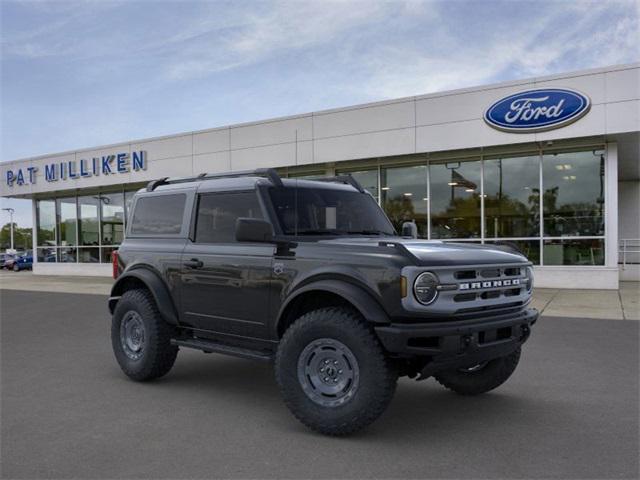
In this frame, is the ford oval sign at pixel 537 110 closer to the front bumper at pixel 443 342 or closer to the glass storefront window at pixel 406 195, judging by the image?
the glass storefront window at pixel 406 195

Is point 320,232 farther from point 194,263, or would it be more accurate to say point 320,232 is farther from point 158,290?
point 158,290

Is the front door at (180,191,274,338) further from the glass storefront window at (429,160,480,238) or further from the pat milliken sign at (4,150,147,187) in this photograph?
the pat milliken sign at (4,150,147,187)

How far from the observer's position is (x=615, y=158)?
48.6ft

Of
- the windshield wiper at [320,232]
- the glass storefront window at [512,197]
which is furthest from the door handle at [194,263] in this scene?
the glass storefront window at [512,197]

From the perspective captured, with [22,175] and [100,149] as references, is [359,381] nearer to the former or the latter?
[100,149]

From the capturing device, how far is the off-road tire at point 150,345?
571 cm

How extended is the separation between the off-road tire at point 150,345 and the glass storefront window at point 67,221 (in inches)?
889

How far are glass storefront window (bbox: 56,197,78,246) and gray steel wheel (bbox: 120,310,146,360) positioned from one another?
2239 centimetres

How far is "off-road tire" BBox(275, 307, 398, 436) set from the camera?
4.02 meters

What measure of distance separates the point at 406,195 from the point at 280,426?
13978 mm

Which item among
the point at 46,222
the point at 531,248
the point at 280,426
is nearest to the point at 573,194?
the point at 531,248

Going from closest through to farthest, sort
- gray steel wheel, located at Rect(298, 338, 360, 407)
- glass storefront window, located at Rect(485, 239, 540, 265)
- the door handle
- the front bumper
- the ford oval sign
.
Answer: the front bumper, gray steel wheel, located at Rect(298, 338, 360, 407), the door handle, the ford oval sign, glass storefront window, located at Rect(485, 239, 540, 265)

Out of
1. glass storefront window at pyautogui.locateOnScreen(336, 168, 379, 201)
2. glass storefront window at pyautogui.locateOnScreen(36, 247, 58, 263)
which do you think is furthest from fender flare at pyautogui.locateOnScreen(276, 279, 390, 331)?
glass storefront window at pyautogui.locateOnScreen(36, 247, 58, 263)

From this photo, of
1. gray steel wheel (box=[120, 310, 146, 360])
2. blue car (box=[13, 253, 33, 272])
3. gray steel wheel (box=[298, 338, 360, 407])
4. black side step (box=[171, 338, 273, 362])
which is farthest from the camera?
blue car (box=[13, 253, 33, 272])
